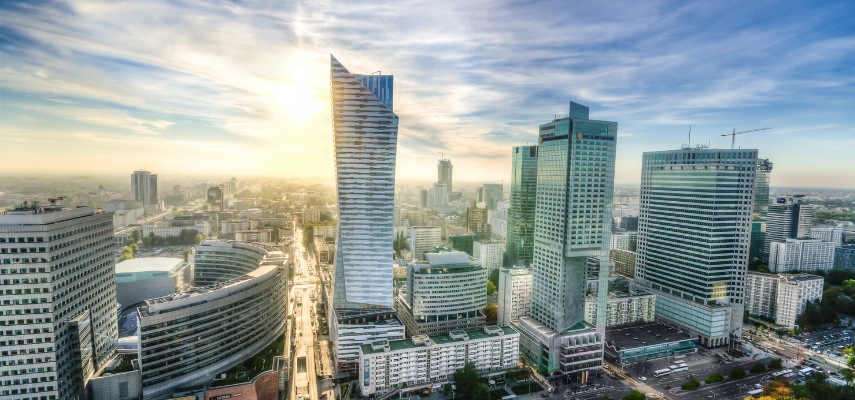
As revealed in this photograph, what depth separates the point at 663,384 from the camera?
3634 centimetres

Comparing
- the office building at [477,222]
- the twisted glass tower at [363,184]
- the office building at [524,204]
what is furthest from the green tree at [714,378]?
the office building at [477,222]

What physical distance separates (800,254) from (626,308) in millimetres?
38803

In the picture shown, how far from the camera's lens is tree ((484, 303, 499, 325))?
50.9m

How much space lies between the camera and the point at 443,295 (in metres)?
46.2

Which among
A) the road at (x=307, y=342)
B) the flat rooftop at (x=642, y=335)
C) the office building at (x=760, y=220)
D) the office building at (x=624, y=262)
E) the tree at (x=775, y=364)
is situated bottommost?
the road at (x=307, y=342)

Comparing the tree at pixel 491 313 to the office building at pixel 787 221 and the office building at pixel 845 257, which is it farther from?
the office building at pixel 845 257

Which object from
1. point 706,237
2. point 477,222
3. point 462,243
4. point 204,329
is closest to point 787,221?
point 706,237

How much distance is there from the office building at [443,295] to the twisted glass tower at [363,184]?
11.0ft

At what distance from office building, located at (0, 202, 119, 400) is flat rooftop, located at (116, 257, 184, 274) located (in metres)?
23.0

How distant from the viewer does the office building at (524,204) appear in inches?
2635

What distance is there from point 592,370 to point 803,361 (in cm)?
2119

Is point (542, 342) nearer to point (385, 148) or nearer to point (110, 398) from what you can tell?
point (385, 148)

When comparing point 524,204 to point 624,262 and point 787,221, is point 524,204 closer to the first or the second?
point 624,262

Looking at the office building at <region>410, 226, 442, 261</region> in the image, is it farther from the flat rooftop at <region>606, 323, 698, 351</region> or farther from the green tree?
the green tree
